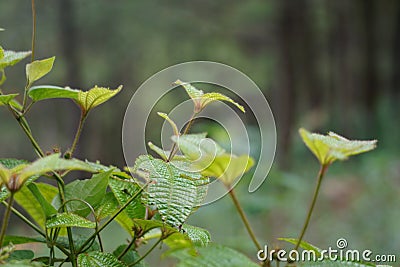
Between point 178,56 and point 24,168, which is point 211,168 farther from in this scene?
point 178,56

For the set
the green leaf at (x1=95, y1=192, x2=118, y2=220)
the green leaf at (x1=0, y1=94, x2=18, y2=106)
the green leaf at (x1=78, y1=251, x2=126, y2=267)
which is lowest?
the green leaf at (x1=78, y1=251, x2=126, y2=267)

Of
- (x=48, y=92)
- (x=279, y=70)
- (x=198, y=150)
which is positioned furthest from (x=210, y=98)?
(x=279, y=70)

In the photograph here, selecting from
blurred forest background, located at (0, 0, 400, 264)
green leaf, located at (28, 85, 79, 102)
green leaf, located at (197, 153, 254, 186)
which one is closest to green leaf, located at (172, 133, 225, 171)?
green leaf, located at (197, 153, 254, 186)

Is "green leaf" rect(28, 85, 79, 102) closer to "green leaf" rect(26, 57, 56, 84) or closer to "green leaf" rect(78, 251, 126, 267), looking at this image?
"green leaf" rect(26, 57, 56, 84)

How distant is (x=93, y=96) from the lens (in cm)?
53

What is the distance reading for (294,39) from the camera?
605 cm

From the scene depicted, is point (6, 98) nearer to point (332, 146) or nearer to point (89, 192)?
point (89, 192)

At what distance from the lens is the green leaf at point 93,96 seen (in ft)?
1.73

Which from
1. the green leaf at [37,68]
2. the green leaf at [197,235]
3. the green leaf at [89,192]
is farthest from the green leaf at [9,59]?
the green leaf at [197,235]

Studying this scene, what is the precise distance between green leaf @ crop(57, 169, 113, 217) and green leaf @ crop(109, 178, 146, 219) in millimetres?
12

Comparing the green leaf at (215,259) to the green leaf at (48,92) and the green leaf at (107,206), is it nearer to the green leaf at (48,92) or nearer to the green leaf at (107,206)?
the green leaf at (107,206)

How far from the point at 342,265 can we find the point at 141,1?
18.6 ft

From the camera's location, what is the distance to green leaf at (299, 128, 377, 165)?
43 centimetres

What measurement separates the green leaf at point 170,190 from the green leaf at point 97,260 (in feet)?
0.23
